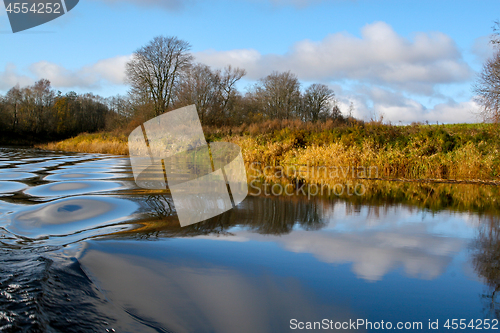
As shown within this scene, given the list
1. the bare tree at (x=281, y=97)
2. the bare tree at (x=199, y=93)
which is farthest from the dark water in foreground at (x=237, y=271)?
the bare tree at (x=281, y=97)

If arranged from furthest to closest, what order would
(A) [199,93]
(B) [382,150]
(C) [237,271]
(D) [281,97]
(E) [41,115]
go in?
(E) [41,115], (D) [281,97], (A) [199,93], (B) [382,150], (C) [237,271]

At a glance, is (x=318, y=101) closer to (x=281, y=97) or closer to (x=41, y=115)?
(x=281, y=97)

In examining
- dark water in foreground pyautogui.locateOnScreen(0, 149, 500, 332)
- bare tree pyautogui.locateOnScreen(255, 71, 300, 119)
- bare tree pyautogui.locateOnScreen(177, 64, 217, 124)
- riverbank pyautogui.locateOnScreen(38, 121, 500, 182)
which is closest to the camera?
dark water in foreground pyautogui.locateOnScreen(0, 149, 500, 332)

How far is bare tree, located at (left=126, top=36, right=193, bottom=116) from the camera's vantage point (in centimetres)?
3609

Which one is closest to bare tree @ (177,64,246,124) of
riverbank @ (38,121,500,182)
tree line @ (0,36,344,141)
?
tree line @ (0,36,344,141)

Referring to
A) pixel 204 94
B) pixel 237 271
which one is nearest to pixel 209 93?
pixel 204 94

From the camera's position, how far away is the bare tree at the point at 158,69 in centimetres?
3609

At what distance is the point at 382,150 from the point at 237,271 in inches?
492

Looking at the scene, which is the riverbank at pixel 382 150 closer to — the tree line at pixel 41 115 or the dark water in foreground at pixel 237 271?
the dark water in foreground at pixel 237 271

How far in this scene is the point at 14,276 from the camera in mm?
3217

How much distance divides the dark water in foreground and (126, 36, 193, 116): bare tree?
31.6m

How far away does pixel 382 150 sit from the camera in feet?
47.8

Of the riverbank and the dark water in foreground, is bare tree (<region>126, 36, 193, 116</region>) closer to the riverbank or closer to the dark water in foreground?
the riverbank

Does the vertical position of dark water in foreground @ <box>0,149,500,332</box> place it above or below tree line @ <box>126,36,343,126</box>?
below
